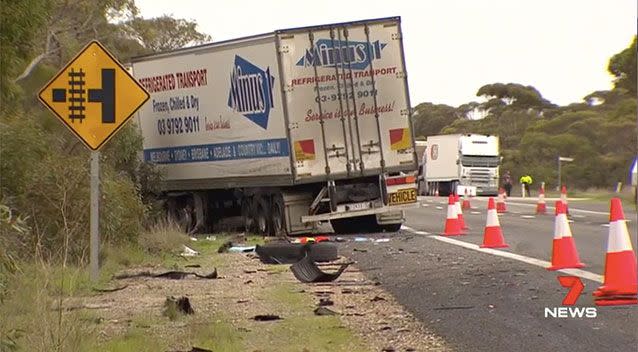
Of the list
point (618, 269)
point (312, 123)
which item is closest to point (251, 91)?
point (312, 123)

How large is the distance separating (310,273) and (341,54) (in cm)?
797

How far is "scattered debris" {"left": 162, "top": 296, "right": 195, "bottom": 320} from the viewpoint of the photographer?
8719 millimetres

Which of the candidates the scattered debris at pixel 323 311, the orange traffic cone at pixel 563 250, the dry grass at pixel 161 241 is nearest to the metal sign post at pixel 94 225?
the scattered debris at pixel 323 311

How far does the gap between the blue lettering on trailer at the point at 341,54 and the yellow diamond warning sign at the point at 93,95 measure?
753 centimetres

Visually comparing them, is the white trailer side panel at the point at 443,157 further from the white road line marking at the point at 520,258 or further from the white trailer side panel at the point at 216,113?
the white road line marking at the point at 520,258

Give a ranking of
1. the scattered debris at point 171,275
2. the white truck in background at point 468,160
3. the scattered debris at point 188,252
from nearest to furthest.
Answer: the scattered debris at point 171,275 → the scattered debris at point 188,252 → the white truck in background at point 468,160

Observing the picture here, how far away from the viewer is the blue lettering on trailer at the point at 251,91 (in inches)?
747

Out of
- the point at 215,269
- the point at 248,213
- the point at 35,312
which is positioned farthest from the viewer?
the point at 248,213

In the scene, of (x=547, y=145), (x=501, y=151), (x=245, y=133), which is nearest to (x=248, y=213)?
(x=245, y=133)

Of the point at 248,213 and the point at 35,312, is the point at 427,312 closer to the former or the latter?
the point at 35,312

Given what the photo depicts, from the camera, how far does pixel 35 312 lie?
7.00 meters

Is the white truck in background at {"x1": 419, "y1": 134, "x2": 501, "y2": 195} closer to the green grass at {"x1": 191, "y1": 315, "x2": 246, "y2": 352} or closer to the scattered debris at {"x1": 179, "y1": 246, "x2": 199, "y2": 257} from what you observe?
the scattered debris at {"x1": 179, "y1": 246, "x2": 199, "y2": 257}

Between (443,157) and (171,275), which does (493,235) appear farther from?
(443,157)

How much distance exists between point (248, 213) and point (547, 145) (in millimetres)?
7049
